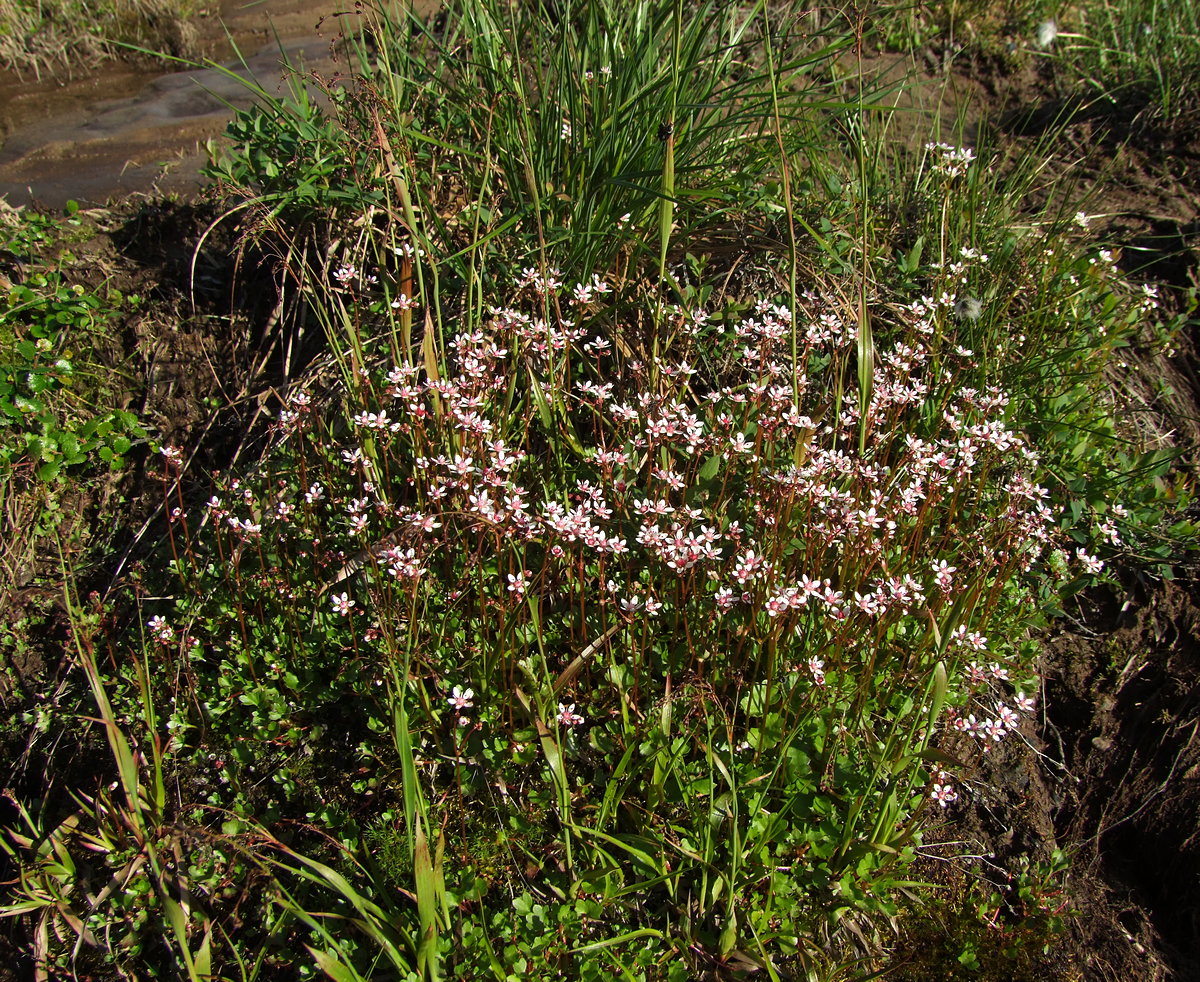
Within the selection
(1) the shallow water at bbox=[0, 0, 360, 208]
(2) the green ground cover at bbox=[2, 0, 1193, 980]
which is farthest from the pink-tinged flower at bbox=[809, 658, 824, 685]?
(1) the shallow water at bbox=[0, 0, 360, 208]

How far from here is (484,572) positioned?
2689mm

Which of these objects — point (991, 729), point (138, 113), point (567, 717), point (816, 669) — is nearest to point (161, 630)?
point (567, 717)

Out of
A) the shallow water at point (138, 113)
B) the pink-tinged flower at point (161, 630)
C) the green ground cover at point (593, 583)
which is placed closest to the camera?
the green ground cover at point (593, 583)

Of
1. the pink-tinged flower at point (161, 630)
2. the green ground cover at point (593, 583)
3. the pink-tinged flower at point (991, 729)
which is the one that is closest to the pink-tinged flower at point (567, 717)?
the green ground cover at point (593, 583)

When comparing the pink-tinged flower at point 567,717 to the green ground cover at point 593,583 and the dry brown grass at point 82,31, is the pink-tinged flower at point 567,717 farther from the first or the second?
the dry brown grass at point 82,31

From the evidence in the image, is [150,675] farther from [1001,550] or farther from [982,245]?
[982,245]

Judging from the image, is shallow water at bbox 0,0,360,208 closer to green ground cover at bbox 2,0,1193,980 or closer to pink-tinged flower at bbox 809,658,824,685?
green ground cover at bbox 2,0,1193,980

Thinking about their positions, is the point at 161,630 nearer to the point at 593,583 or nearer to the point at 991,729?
the point at 593,583

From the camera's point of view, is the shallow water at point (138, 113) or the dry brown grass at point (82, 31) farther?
the dry brown grass at point (82, 31)

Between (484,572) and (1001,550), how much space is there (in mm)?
1589

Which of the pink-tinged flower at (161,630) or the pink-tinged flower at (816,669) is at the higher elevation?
the pink-tinged flower at (161,630)

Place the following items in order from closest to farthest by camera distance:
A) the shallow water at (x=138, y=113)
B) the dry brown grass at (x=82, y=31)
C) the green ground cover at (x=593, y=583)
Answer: the green ground cover at (x=593, y=583)
the shallow water at (x=138, y=113)
the dry brown grass at (x=82, y=31)

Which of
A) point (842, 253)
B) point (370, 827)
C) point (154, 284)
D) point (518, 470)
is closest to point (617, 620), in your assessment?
point (518, 470)

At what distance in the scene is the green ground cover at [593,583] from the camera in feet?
7.33
